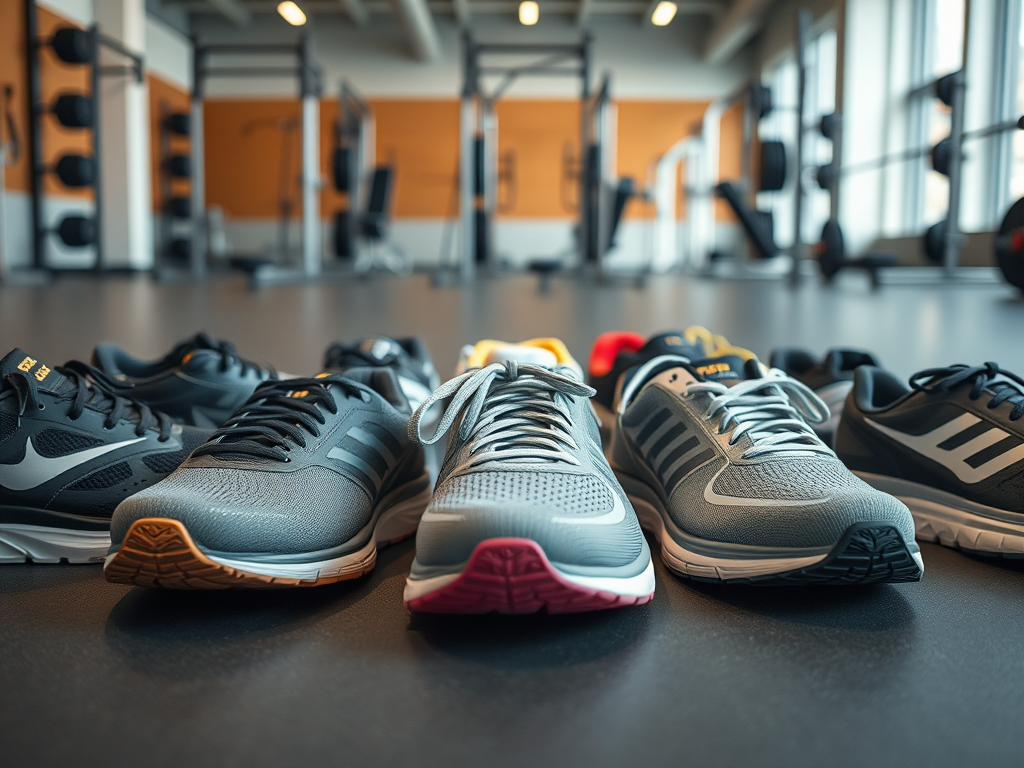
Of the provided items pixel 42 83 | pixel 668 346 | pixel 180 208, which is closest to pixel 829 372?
pixel 668 346

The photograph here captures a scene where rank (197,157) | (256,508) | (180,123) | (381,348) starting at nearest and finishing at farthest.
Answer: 1. (256,508)
2. (381,348)
3. (197,157)
4. (180,123)

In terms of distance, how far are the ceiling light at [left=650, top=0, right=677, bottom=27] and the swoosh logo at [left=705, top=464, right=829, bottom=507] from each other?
9313 millimetres

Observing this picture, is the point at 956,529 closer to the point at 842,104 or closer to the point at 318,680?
the point at 318,680

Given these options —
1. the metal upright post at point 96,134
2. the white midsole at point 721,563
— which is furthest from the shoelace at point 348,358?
the metal upright post at point 96,134

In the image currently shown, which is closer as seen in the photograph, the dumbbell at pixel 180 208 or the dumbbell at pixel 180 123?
the dumbbell at pixel 180 123

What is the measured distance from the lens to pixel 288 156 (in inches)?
435

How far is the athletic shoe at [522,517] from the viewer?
57 cm

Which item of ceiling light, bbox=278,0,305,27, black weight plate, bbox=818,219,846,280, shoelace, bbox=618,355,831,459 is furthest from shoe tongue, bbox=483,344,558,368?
ceiling light, bbox=278,0,305,27

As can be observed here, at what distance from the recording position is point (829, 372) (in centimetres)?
111

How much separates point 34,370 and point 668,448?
0.62 metres

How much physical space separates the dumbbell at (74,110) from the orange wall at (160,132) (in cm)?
436

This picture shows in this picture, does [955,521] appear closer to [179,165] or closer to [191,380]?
[191,380]

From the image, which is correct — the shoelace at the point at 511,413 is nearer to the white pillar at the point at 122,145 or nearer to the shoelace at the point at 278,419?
the shoelace at the point at 278,419

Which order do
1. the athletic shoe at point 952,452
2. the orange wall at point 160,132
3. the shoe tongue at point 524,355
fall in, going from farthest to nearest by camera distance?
1. the orange wall at point 160,132
2. the shoe tongue at point 524,355
3. the athletic shoe at point 952,452
